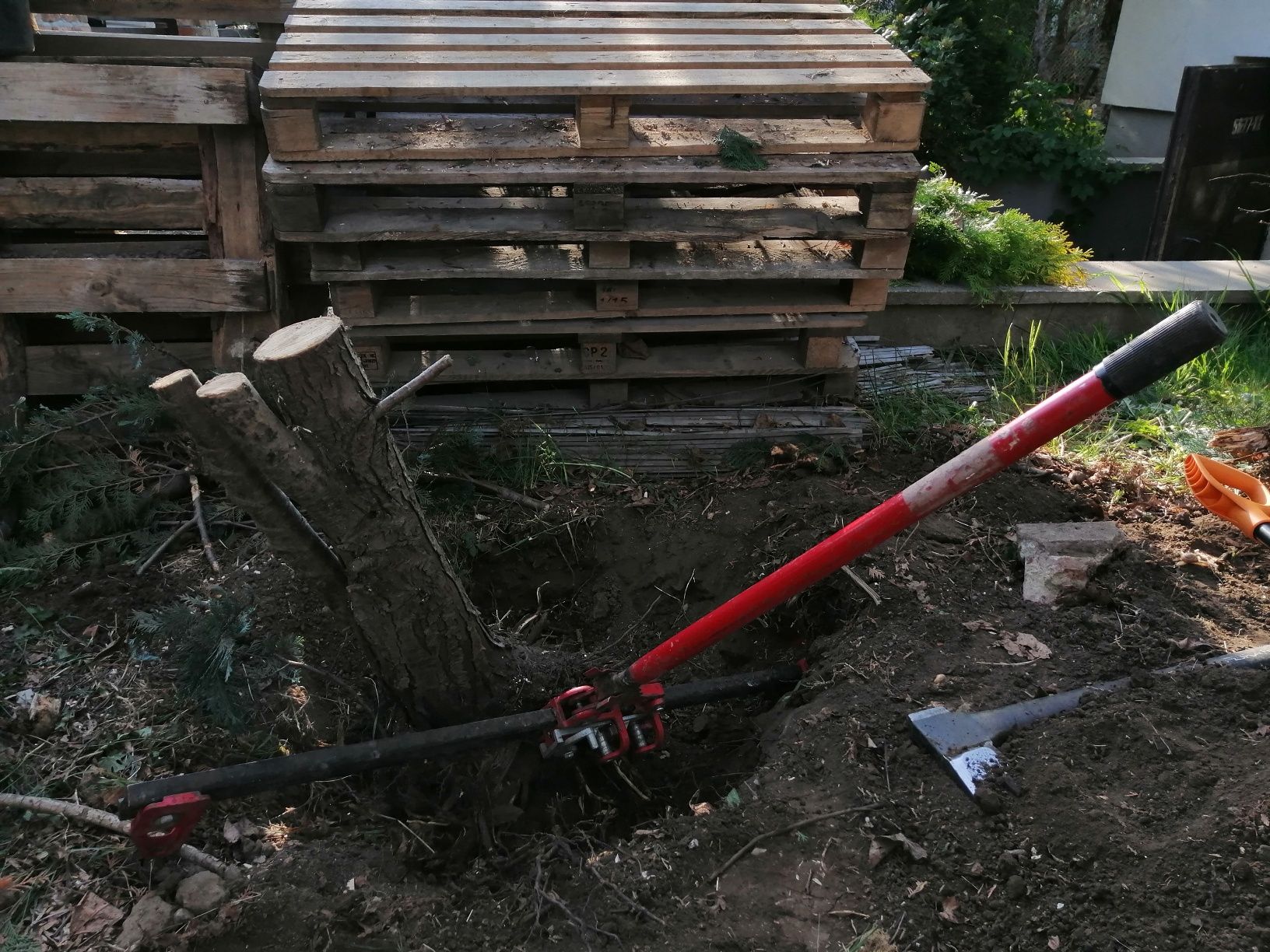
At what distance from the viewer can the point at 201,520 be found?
3.41 meters

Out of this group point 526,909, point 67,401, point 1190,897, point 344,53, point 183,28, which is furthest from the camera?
point 183,28

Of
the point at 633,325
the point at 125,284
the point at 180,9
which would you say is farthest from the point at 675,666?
the point at 180,9

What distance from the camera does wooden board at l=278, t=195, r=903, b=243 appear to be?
329cm

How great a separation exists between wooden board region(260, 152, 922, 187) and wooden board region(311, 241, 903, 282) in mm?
327

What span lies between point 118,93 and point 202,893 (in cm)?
277

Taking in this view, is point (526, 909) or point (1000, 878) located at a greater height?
point (1000, 878)

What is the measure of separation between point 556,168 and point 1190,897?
2.63 m

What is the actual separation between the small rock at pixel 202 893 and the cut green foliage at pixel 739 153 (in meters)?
2.53

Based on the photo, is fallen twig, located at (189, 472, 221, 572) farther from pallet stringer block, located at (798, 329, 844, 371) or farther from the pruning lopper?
pallet stringer block, located at (798, 329, 844, 371)

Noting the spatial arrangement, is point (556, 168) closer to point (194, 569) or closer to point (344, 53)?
point (344, 53)

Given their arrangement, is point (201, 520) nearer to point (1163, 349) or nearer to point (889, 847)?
point (889, 847)

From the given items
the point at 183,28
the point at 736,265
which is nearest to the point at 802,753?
the point at 736,265

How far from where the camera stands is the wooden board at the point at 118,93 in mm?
3422

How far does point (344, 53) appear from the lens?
3146mm
